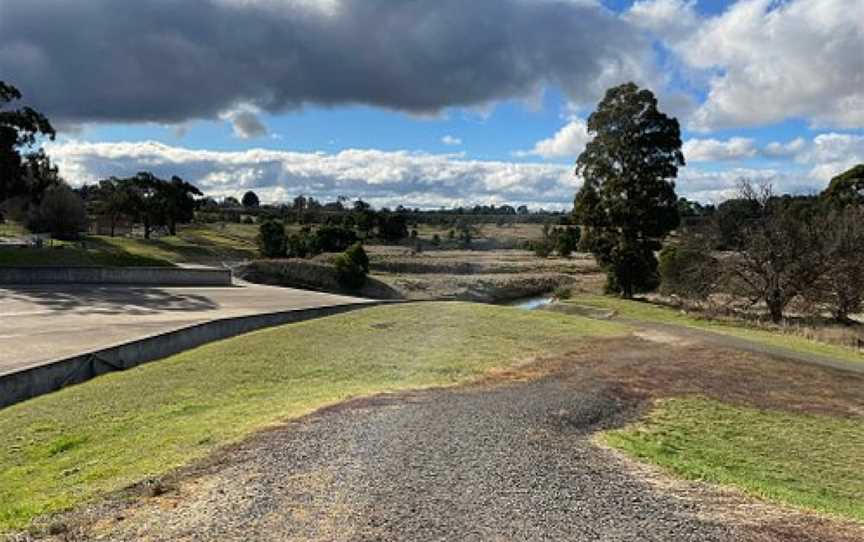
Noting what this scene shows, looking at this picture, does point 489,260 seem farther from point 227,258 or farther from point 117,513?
point 117,513

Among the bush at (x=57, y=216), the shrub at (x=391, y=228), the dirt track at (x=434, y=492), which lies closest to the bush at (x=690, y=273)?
the dirt track at (x=434, y=492)

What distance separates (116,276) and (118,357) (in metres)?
16.0

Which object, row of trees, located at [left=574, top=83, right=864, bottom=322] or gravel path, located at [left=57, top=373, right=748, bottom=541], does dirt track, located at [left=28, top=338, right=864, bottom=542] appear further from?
row of trees, located at [left=574, top=83, right=864, bottom=322]

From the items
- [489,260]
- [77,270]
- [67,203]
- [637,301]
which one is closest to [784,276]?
[637,301]

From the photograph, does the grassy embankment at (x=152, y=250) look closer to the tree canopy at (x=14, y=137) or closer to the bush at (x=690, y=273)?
the tree canopy at (x=14, y=137)

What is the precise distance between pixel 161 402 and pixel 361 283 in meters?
33.6

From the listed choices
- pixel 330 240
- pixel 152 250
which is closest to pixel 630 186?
pixel 330 240

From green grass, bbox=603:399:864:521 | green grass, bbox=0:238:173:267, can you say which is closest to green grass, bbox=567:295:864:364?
green grass, bbox=603:399:864:521

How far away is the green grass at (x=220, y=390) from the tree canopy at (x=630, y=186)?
13356 mm

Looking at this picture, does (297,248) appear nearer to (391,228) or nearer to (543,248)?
(391,228)

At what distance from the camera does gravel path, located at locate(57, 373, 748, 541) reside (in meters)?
5.88

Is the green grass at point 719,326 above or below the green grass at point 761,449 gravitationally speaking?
below

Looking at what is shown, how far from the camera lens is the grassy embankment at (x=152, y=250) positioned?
3351 cm

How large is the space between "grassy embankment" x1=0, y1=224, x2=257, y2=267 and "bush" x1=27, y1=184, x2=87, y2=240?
159 centimetres
